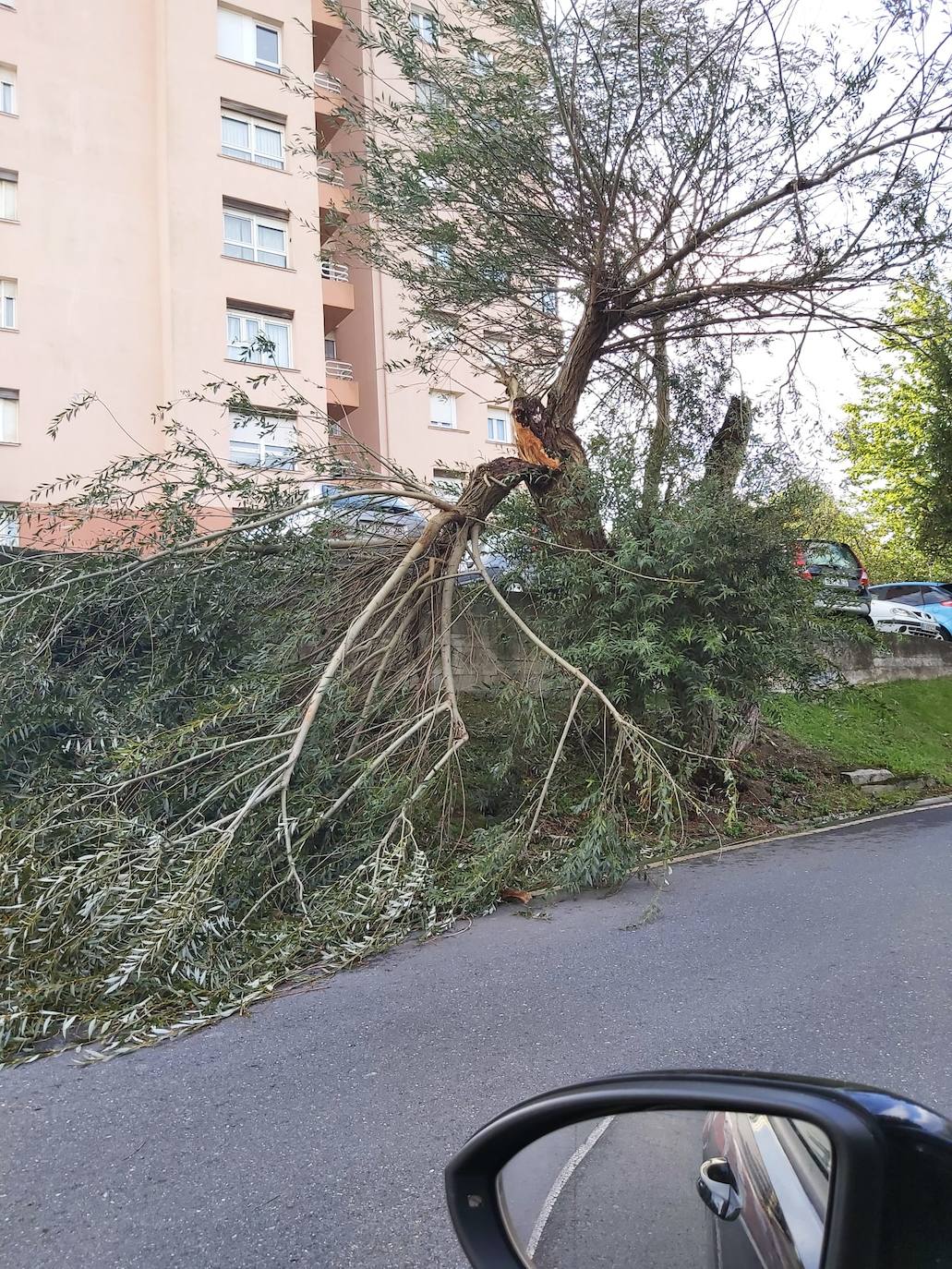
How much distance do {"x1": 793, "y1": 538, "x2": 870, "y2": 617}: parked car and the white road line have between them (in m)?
6.96

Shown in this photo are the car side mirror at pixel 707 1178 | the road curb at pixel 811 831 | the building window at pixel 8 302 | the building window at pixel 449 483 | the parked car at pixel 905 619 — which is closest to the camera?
the car side mirror at pixel 707 1178

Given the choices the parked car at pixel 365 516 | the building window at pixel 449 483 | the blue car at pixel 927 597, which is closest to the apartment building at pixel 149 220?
the building window at pixel 449 483

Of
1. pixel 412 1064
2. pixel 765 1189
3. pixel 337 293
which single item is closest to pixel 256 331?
pixel 337 293

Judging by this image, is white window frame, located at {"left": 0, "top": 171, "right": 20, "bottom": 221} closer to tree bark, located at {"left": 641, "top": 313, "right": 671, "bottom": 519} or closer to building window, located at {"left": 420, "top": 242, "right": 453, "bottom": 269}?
building window, located at {"left": 420, "top": 242, "right": 453, "bottom": 269}

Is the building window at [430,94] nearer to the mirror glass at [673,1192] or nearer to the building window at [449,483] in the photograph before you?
the building window at [449,483]

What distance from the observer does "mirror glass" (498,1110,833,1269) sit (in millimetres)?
1123

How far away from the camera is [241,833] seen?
18.4ft

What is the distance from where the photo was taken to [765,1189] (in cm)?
118

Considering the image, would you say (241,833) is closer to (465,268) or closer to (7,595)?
(7,595)

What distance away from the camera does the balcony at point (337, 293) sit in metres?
21.8

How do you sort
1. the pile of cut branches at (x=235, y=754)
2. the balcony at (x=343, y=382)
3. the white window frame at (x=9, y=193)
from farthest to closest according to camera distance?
1. the balcony at (x=343, y=382)
2. the white window frame at (x=9, y=193)
3. the pile of cut branches at (x=235, y=754)

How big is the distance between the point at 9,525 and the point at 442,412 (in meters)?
16.5

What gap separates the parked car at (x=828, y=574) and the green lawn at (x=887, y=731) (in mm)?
1649

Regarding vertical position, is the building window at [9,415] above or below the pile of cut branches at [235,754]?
above
